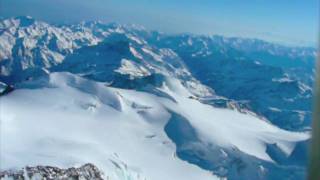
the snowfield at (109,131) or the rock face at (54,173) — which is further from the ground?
the rock face at (54,173)

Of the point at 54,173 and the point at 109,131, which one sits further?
the point at 109,131

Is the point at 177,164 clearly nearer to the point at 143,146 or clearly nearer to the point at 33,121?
the point at 143,146

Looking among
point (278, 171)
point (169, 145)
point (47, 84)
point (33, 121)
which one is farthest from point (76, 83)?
point (278, 171)

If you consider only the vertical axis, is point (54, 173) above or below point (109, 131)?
above

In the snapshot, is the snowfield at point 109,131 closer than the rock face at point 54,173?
No
